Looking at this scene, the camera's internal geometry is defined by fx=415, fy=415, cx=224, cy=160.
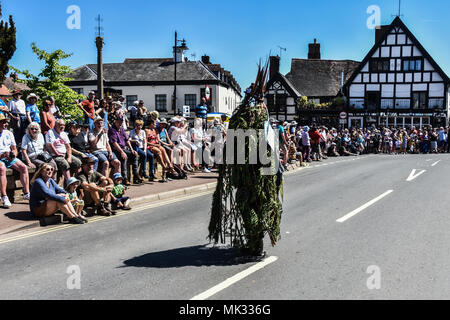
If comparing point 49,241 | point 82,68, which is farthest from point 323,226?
point 82,68

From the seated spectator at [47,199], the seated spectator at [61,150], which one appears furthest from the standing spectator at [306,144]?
the seated spectator at [47,199]

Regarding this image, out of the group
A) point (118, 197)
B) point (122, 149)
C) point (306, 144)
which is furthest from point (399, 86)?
point (118, 197)

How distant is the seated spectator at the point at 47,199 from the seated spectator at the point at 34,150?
1.66 metres

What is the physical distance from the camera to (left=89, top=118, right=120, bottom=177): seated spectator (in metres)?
10.7

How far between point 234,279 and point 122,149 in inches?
299

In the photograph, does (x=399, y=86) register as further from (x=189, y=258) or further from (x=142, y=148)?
(x=189, y=258)

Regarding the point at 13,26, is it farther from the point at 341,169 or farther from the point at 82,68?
the point at 82,68

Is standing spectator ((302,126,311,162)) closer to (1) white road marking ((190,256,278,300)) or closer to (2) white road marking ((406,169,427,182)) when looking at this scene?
(2) white road marking ((406,169,427,182))

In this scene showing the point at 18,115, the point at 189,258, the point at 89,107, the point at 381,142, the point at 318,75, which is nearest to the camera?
the point at 189,258

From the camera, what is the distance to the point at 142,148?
41.0 ft

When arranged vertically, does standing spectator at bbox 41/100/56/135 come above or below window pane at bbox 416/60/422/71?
below

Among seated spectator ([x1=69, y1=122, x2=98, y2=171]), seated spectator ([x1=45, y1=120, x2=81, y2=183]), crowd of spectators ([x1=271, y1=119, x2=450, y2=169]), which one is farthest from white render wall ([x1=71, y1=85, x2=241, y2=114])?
seated spectator ([x1=45, y1=120, x2=81, y2=183])

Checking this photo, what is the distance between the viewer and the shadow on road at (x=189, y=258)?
5543 millimetres

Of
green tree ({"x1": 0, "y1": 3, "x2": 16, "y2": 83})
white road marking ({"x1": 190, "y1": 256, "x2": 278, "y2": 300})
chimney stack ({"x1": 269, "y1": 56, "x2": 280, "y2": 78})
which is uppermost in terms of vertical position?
chimney stack ({"x1": 269, "y1": 56, "x2": 280, "y2": 78})
